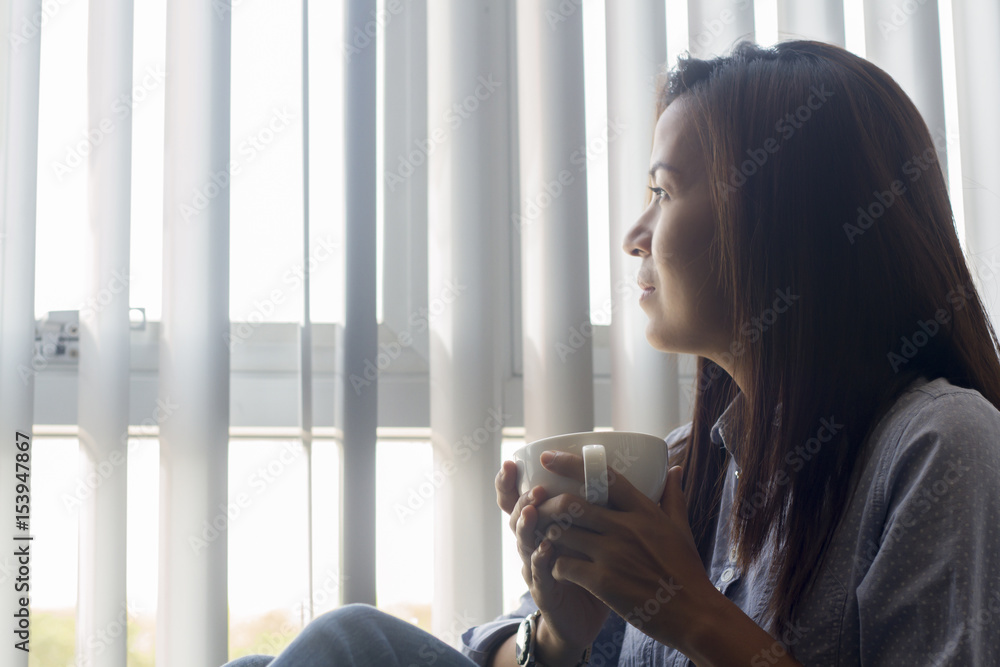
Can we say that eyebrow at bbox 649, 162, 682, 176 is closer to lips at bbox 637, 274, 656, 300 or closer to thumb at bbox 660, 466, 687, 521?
lips at bbox 637, 274, 656, 300

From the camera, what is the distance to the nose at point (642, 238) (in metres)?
0.88

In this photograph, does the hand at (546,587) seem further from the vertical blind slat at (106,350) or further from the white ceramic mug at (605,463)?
the vertical blind slat at (106,350)

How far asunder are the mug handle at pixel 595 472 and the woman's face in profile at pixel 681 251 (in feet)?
0.83

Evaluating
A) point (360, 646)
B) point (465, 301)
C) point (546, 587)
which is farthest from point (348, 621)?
point (465, 301)

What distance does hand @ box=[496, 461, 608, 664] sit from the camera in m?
0.66

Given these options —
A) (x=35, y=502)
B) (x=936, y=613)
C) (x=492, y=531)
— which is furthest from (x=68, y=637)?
(x=936, y=613)

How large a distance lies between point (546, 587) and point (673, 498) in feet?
0.49

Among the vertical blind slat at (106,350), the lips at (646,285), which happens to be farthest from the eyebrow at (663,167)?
the vertical blind slat at (106,350)

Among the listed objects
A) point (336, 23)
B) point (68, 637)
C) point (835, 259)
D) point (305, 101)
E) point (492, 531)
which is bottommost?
point (68, 637)

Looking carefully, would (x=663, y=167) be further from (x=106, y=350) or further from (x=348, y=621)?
(x=106, y=350)

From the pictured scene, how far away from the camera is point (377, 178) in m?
1.22

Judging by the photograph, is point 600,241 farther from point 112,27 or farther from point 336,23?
point 112,27

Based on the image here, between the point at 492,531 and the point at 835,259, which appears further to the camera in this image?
the point at 492,531

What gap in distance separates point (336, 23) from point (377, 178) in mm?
245
